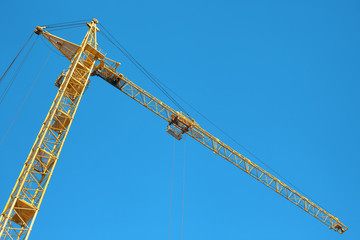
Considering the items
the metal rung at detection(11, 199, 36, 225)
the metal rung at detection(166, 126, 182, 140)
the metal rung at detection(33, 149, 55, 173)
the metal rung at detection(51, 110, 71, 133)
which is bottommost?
the metal rung at detection(11, 199, 36, 225)

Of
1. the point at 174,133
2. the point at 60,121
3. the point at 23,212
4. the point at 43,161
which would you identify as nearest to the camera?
the point at 23,212

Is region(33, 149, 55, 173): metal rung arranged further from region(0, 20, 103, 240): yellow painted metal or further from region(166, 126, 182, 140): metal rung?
region(166, 126, 182, 140): metal rung

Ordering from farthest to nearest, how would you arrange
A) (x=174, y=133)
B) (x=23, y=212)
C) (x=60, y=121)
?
1. (x=174, y=133)
2. (x=60, y=121)
3. (x=23, y=212)

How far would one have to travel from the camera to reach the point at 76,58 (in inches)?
1441

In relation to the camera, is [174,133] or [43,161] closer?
[43,161]

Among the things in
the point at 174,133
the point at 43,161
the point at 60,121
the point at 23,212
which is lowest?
the point at 23,212

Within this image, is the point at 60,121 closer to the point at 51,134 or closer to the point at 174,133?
the point at 51,134

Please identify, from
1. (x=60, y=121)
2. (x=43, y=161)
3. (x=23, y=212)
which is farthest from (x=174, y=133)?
(x=23, y=212)

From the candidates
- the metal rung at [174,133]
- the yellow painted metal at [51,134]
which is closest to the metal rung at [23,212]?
the yellow painted metal at [51,134]

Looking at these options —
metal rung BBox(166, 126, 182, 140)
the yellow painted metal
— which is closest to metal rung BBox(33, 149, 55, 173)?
the yellow painted metal

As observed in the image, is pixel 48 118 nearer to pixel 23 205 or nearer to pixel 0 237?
pixel 23 205

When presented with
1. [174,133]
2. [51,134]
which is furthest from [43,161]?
[174,133]

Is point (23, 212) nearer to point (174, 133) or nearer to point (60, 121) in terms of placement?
point (60, 121)

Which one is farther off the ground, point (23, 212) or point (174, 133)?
point (174, 133)
